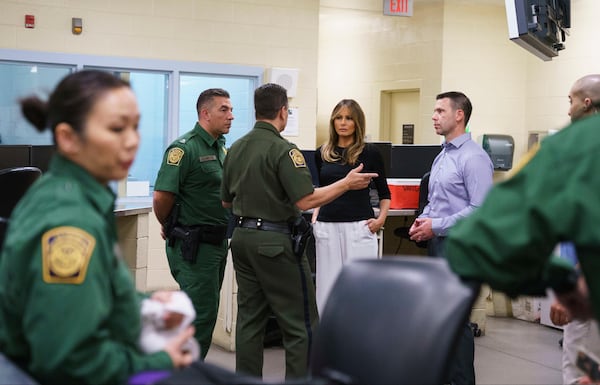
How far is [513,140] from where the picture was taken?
8234 mm

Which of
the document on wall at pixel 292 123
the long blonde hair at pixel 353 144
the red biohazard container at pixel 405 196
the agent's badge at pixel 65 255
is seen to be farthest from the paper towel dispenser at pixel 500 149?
the agent's badge at pixel 65 255

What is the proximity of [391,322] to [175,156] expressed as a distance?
2326mm

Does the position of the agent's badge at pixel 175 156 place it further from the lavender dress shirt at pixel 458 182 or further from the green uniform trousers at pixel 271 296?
the lavender dress shirt at pixel 458 182

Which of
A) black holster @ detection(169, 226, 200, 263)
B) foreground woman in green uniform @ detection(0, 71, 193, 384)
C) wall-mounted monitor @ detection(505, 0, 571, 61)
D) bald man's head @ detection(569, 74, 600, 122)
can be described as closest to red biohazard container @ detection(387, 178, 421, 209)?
wall-mounted monitor @ detection(505, 0, 571, 61)

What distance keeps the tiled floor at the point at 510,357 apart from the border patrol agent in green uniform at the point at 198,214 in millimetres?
790

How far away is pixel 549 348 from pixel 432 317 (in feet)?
12.8

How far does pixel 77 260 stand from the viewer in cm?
135

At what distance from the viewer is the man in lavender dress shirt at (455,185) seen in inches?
147

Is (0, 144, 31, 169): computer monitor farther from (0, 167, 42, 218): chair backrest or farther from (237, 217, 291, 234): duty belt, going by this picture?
(237, 217, 291, 234): duty belt

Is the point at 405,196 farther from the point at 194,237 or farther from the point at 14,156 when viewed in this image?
the point at 14,156

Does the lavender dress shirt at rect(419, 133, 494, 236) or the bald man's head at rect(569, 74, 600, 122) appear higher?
the bald man's head at rect(569, 74, 600, 122)

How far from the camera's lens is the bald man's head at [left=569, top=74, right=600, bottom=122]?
309 cm

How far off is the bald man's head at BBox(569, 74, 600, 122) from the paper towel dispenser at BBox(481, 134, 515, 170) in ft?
15.9

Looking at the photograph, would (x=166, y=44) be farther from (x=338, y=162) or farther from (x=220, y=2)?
(x=338, y=162)
